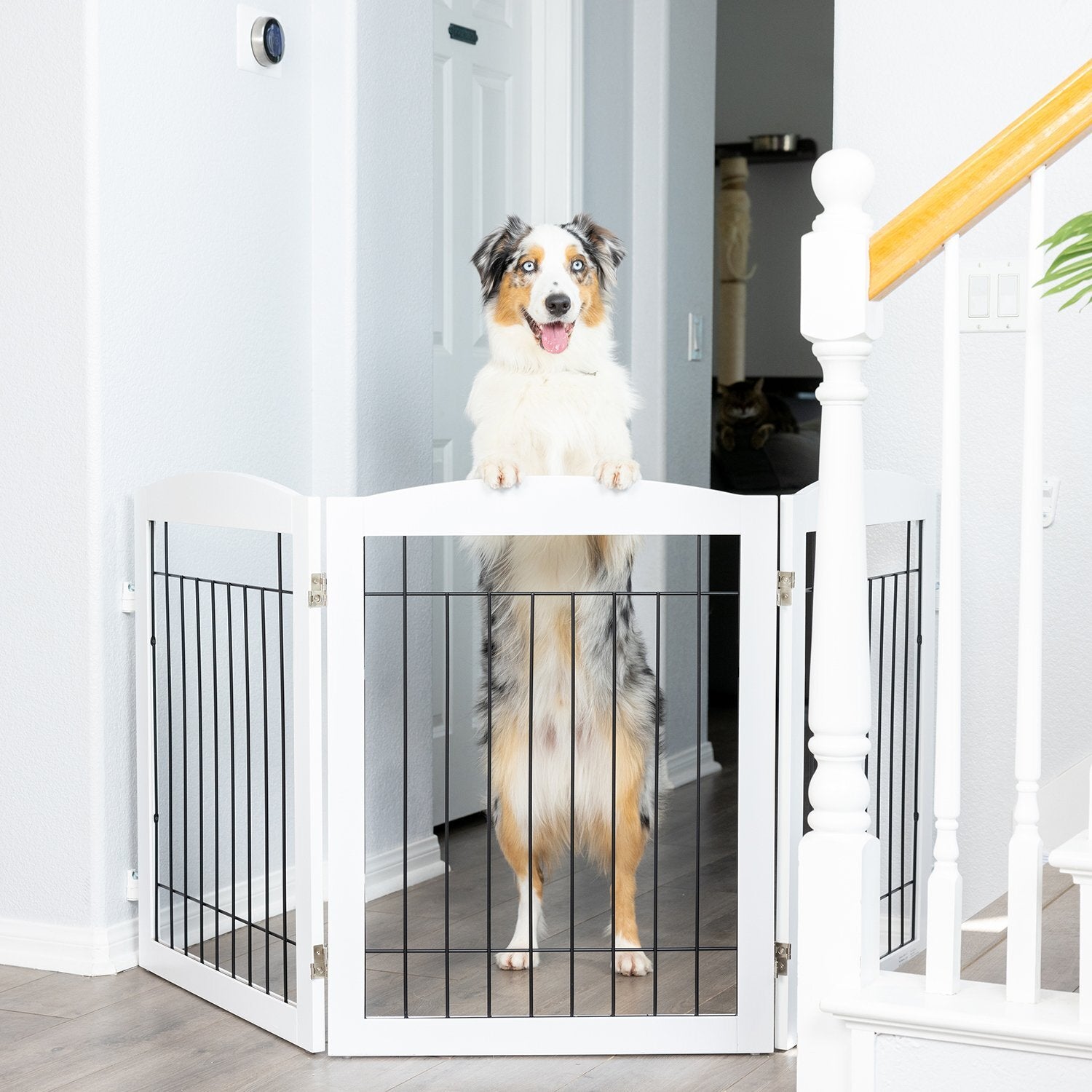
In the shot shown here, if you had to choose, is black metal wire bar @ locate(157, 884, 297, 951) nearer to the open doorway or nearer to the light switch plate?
the light switch plate

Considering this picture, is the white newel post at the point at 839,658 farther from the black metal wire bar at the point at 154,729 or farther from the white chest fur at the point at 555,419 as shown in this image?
the black metal wire bar at the point at 154,729

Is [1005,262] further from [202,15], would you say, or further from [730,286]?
[730,286]

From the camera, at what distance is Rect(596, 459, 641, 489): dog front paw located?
2131 mm

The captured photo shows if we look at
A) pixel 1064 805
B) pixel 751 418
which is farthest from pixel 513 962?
pixel 751 418

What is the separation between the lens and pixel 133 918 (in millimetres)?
2594

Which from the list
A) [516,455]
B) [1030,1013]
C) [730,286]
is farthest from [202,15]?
[730,286]

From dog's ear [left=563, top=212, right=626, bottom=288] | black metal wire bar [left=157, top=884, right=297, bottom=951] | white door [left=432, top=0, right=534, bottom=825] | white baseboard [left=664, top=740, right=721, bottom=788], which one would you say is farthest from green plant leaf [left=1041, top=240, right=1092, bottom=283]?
white baseboard [left=664, top=740, right=721, bottom=788]

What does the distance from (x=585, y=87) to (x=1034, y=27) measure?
1.49 metres

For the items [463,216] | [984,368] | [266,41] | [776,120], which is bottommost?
[984,368]

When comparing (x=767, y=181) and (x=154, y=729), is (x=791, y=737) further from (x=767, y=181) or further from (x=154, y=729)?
(x=767, y=181)

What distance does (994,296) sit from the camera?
2.48m

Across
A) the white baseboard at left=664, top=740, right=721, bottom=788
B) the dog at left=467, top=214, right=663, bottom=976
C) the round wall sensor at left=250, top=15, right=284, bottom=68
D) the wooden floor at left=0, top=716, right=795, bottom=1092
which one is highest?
the round wall sensor at left=250, top=15, right=284, bottom=68

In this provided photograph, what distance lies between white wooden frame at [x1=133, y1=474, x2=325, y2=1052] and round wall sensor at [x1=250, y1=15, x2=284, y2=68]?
0.93 m

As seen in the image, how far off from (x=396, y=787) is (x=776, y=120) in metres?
4.09
